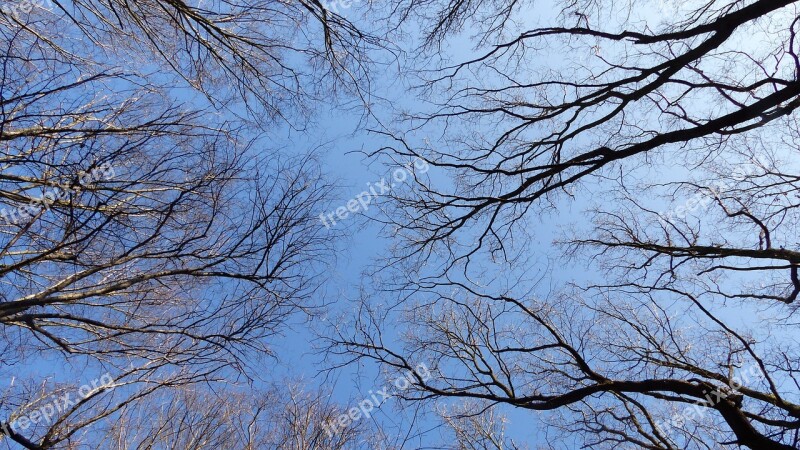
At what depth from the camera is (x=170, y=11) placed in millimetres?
4520

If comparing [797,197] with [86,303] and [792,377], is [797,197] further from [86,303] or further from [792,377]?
[86,303]

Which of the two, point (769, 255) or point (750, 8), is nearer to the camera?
point (750, 8)

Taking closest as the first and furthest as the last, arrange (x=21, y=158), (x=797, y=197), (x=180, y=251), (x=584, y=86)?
(x=21, y=158), (x=180, y=251), (x=584, y=86), (x=797, y=197)

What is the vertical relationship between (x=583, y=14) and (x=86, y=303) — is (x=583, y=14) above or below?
below

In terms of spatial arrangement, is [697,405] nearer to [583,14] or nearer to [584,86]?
[584,86]

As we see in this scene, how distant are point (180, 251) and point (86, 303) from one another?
1546 mm

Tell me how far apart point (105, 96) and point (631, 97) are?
581 centimetres

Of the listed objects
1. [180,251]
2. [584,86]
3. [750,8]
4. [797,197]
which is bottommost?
[797,197]

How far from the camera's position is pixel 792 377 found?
16.9ft

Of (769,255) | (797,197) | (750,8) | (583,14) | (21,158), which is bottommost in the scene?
(769,255)

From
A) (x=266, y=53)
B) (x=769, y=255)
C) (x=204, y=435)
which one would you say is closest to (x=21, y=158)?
(x=266, y=53)

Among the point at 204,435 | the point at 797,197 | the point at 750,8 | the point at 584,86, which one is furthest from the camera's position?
the point at 204,435

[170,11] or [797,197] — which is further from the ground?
[170,11]

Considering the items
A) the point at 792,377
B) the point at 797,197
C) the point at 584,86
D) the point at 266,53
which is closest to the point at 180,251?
the point at 266,53
